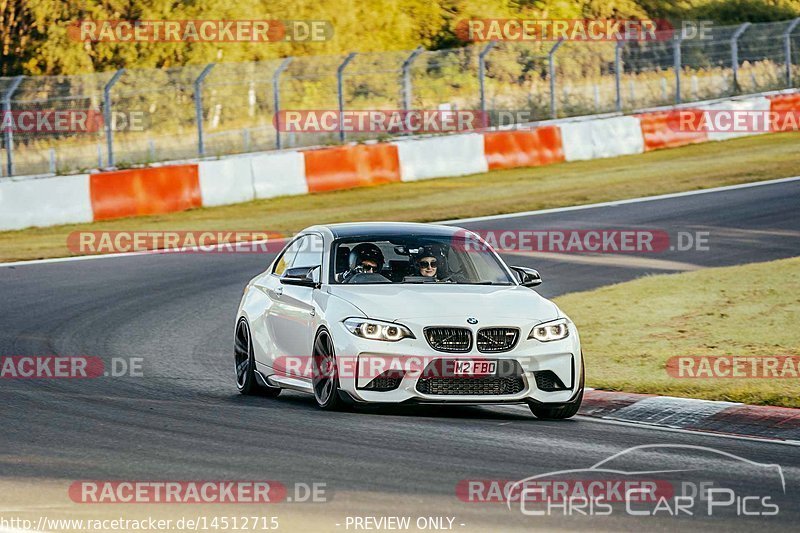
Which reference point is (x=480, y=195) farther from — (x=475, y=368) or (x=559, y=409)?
(x=475, y=368)

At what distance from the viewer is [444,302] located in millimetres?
10336

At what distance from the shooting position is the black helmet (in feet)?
36.9

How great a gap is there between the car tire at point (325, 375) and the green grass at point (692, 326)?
2.43 m

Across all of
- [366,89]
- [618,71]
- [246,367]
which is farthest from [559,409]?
[618,71]

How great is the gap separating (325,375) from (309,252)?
1.50 metres

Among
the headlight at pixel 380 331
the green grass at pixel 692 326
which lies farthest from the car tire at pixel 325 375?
the green grass at pixel 692 326

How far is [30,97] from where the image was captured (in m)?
27.2

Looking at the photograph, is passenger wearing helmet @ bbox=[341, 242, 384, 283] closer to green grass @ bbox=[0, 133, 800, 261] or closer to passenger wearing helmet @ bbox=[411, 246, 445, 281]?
passenger wearing helmet @ bbox=[411, 246, 445, 281]

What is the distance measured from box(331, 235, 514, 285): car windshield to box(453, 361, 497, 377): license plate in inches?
47.6

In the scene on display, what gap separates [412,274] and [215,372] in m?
2.81

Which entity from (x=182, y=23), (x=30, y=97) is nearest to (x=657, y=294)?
(x=30, y=97)

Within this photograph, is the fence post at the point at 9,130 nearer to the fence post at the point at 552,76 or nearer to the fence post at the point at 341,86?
the fence post at the point at 341,86

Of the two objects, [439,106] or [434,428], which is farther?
[439,106]

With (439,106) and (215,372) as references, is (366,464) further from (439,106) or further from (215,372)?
(439,106)
